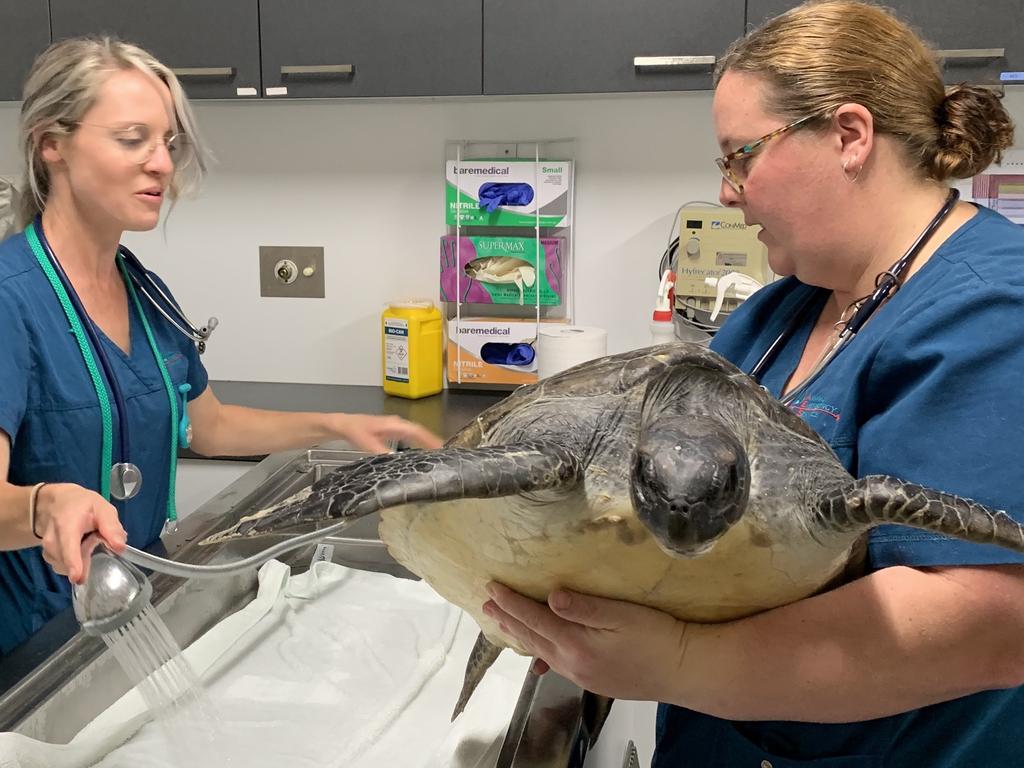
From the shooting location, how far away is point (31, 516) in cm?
84

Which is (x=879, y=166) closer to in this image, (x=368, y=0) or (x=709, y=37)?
(x=709, y=37)

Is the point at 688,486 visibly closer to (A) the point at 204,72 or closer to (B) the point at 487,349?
(B) the point at 487,349

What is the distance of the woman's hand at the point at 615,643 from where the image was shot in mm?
686

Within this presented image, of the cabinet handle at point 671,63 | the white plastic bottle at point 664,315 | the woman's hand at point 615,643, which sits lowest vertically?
the woman's hand at point 615,643

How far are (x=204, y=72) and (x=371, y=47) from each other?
0.40 metres

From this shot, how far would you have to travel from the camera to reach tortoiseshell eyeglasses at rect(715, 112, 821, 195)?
0.81 metres

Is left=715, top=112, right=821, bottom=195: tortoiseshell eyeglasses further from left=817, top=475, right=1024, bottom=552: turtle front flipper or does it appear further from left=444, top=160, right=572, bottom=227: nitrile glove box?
left=444, top=160, right=572, bottom=227: nitrile glove box

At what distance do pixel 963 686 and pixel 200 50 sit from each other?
199cm

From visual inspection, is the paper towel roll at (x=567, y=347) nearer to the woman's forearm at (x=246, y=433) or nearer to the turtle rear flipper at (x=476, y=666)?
the woman's forearm at (x=246, y=433)

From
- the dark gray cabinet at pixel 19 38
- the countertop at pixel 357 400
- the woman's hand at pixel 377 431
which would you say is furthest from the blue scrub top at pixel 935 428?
the dark gray cabinet at pixel 19 38

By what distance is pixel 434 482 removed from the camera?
593 mm

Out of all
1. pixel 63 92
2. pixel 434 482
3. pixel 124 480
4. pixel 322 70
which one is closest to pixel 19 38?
pixel 322 70

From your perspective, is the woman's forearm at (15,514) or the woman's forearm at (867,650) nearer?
the woman's forearm at (867,650)

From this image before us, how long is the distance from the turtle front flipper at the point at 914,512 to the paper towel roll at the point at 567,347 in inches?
54.1
